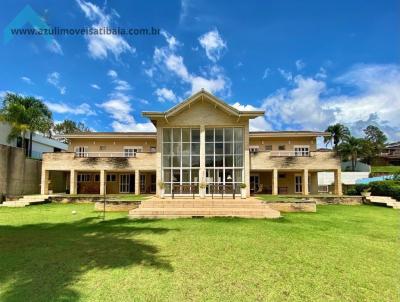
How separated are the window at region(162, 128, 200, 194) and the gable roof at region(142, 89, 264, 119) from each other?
55.8 inches

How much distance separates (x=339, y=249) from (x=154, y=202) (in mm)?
10281

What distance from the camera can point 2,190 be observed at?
22.4 m

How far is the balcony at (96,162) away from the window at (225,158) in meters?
9.01

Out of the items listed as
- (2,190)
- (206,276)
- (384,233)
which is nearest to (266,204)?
(384,233)

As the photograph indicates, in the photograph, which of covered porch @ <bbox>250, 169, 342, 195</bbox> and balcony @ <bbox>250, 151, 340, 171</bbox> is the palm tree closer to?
covered porch @ <bbox>250, 169, 342, 195</bbox>

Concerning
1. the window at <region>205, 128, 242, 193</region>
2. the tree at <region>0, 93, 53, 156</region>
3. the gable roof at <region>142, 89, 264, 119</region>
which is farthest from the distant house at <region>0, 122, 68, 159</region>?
the window at <region>205, 128, 242, 193</region>

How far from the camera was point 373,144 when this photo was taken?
5388cm

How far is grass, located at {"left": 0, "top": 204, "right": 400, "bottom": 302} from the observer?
17.3ft

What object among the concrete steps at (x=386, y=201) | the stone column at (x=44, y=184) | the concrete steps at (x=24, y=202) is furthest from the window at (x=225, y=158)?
the stone column at (x=44, y=184)

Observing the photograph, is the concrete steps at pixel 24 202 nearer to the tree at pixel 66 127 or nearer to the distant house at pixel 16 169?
the distant house at pixel 16 169

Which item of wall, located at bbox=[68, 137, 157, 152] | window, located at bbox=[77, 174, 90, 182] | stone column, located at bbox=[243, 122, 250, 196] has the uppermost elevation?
wall, located at bbox=[68, 137, 157, 152]

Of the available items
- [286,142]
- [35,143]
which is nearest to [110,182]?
[35,143]

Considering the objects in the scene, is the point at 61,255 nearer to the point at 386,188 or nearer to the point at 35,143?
the point at 386,188

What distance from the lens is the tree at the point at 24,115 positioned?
2767 cm
